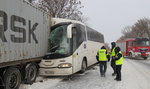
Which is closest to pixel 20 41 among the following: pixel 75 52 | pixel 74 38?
pixel 75 52

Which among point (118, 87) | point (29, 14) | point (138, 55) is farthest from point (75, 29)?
point (138, 55)

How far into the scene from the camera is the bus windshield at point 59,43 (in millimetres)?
10125

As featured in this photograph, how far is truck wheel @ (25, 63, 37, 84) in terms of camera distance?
8952 millimetres

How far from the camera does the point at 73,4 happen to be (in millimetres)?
26625

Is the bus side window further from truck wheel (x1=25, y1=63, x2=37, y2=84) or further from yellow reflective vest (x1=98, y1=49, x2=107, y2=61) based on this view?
truck wheel (x1=25, y1=63, x2=37, y2=84)

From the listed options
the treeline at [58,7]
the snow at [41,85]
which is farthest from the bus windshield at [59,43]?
the treeline at [58,7]

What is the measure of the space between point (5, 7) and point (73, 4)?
20324 mm

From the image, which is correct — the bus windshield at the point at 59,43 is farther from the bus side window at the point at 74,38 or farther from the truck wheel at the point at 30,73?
the truck wheel at the point at 30,73

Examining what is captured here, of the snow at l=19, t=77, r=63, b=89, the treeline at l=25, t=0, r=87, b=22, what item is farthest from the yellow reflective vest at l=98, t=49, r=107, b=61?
the treeline at l=25, t=0, r=87, b=22

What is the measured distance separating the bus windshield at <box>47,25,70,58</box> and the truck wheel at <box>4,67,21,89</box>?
259 cm

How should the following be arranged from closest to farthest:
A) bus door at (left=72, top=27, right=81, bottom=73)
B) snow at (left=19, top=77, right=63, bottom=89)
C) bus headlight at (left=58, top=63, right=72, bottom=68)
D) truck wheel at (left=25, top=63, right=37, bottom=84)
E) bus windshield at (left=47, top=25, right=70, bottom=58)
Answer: snow at (left=19, top=77, right=63, bottom=89), truck wheel at (left=25, top=63, right=37, bottom=84), bus headlight at (left=58, top=63, right=72, bottom=68), bus windshield at (left=47, top=25, right=70, bottom=58), bus door at (left=72, top=27, right=81, bottom=73)

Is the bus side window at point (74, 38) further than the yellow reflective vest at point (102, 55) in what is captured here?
No

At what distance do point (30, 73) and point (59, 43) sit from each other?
6.92 feet

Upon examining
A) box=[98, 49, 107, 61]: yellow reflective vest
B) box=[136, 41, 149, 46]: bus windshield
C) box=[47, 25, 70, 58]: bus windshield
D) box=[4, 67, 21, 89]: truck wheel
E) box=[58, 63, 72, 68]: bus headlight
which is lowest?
box=[4, 67, 21, 89]: truck wheel
